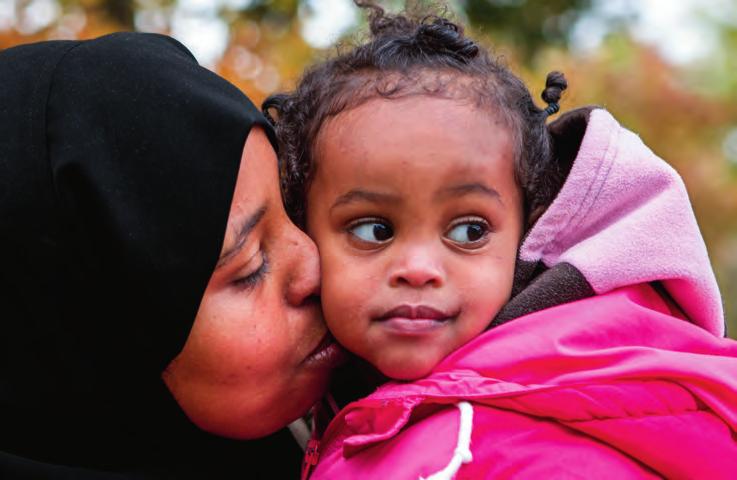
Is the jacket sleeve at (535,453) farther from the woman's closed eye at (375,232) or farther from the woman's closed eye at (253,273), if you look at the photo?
the woman's closed eye at (253,273)

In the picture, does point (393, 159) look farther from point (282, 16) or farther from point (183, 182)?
point (282, 16)

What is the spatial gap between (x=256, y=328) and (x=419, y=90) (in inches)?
24.5

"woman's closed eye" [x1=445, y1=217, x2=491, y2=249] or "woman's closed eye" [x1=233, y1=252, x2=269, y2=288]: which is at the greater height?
"woman's closed eye" [x1=445, y1=217, x2=491, y2=249]

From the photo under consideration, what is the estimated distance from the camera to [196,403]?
204cm

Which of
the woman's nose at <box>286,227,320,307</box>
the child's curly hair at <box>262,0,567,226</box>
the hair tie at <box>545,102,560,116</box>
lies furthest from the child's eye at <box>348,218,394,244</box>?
the hair tie at <box>545,102,560,116</box>

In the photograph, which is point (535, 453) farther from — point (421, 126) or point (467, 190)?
point (421, 126)

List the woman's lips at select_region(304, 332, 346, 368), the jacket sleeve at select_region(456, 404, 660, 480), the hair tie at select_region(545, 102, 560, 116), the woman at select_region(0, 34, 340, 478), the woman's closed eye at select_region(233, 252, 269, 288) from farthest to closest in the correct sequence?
the hair tie at select_region(545, 102, 560, 116), the woman's lips at select_region(304, 332, 346, 368), the woman's closed eye at select_region(233, 252, 269, 288), the woman at select_region(0, 34, 340, 478), the jacket sleeve at select_region(456, 404, 660, 480)

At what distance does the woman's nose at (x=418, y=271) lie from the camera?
197 cm

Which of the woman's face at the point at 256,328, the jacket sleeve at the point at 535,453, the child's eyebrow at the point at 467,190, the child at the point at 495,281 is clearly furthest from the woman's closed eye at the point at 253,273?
the jacket sleeve at the point at 535,453

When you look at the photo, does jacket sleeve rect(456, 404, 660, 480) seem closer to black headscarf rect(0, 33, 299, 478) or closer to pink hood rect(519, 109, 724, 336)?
pink hood rect(519, 109, 724, 336)

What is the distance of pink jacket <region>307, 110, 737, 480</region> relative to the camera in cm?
183

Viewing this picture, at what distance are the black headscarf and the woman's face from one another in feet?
0.17

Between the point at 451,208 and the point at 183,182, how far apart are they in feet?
1.84

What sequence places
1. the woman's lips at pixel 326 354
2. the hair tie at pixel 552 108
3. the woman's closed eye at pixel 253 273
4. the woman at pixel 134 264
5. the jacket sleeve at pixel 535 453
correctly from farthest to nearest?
the hair tie at pixel 552 108 < the woman's lips at pixel 326 354 < the woman's closed eye at pixel 253 273 < the woman at pixel 134 264 < the jacket sleeve at pixel 535 453
